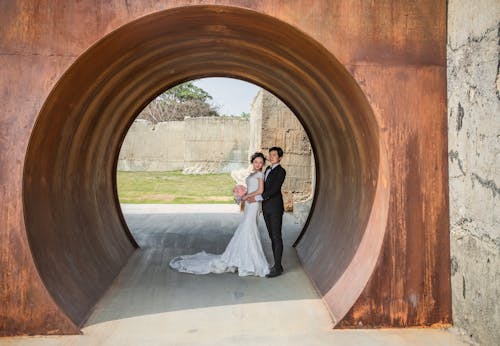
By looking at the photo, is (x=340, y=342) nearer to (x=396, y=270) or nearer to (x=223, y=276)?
(x=396, y=270)

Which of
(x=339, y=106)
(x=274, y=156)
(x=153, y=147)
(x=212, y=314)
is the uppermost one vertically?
(x=153, y=147)

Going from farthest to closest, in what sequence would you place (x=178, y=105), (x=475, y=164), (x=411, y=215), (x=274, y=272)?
1. (x=178, y=105)
2. (x=274, y=272)
3. (x=411, y=215)
4. (x=475, y=164)

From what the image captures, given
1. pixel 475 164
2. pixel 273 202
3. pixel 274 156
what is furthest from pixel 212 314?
pixel 475 164

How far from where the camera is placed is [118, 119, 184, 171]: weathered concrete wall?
29016 mm

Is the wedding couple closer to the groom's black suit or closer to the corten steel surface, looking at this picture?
the groom's black suit

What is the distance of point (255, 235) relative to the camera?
6.40 m

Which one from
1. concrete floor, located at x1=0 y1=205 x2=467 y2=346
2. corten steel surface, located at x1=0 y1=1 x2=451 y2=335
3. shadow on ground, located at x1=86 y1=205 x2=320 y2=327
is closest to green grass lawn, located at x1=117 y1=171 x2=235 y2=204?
shadow on ground, located at x1=86 y1=205 x2=320 y2=327

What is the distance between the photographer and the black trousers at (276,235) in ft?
20.1

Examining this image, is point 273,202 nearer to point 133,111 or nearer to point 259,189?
point 259,189

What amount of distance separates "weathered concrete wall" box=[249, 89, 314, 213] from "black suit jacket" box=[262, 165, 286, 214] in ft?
19.0

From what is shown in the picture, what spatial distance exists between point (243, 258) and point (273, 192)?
960 mm

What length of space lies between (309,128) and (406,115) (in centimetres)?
365

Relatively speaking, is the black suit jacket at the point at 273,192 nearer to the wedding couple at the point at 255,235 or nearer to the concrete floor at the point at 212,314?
the wedding couple at the point at 255,235

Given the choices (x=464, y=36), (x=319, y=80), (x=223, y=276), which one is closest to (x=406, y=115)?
(x=464, y=36)
